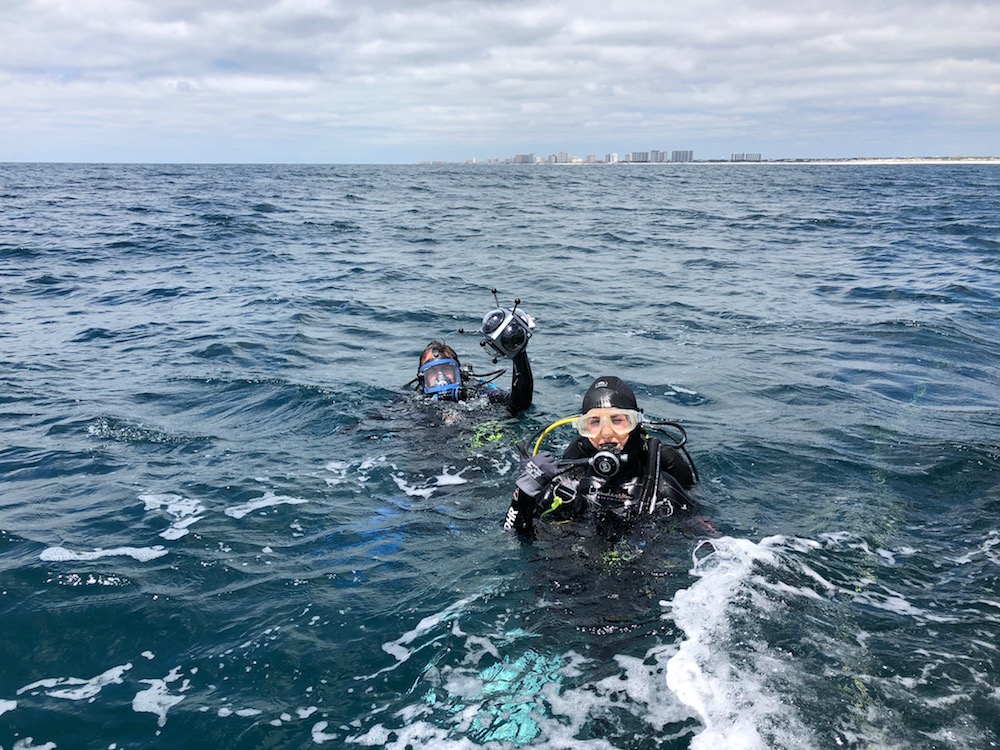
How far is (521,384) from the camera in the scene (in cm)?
738

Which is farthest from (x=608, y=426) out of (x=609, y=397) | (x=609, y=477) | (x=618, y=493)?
(x=618, y=493)

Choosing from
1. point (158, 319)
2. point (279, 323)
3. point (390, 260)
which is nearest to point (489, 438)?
point (279, 323)

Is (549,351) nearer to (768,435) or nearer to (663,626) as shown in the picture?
(768,435)

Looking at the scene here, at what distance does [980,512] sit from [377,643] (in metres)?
5.01

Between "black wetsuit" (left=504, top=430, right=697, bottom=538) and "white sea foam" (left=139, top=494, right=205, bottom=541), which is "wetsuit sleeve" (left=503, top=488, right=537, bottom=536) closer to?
"black wetsuit" (left=504, top=430, right=697, bottom=538)

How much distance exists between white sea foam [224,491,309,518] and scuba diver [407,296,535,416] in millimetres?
2054

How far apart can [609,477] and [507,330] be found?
243cm

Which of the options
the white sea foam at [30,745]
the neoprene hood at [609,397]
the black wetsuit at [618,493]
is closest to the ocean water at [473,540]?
the white sea foam at [30,745]

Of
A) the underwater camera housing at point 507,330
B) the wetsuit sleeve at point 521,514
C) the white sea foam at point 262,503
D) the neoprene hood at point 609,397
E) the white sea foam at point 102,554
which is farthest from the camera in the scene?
the underwater camera housing at point 507,330

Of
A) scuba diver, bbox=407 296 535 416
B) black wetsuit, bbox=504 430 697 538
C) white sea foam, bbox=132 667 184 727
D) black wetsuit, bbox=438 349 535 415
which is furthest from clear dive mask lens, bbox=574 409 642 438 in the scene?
white sea foam, bbox=132 667 184 727

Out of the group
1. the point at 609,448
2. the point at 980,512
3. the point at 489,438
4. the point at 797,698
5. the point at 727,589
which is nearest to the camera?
the point at 797,698

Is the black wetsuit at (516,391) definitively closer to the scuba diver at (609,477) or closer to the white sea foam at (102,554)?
the scuba diver at (609,477)

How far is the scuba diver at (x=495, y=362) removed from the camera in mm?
6855

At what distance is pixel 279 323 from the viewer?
12.9 metres
